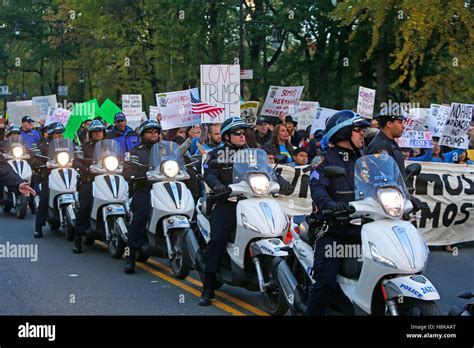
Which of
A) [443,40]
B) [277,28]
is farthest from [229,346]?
[277,28]

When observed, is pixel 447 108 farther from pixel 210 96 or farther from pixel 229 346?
pixel 229 346

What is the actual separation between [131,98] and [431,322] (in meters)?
18.1

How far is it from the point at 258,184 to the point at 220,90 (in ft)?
20.7

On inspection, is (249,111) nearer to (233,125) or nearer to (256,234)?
(233,125)

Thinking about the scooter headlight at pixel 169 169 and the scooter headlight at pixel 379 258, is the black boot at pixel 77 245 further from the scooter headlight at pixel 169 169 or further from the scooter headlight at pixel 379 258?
the scooter headlight at pixel 379 258

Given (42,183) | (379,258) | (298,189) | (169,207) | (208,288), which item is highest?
(379,258)

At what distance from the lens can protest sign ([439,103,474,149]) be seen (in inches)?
590

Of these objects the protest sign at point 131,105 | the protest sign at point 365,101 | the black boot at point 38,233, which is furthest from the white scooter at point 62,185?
the protest sign at point 131,105

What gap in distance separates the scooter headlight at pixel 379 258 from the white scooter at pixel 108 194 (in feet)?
20.9

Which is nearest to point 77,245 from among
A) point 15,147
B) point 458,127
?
point 15,147

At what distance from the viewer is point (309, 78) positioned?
3303 centimetres

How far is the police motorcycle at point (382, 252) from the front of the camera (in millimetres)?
6246

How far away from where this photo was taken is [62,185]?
14.5 metres

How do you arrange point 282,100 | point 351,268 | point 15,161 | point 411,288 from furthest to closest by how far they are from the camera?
point 282,100
point 15,161
point 351,268
point 411,288
